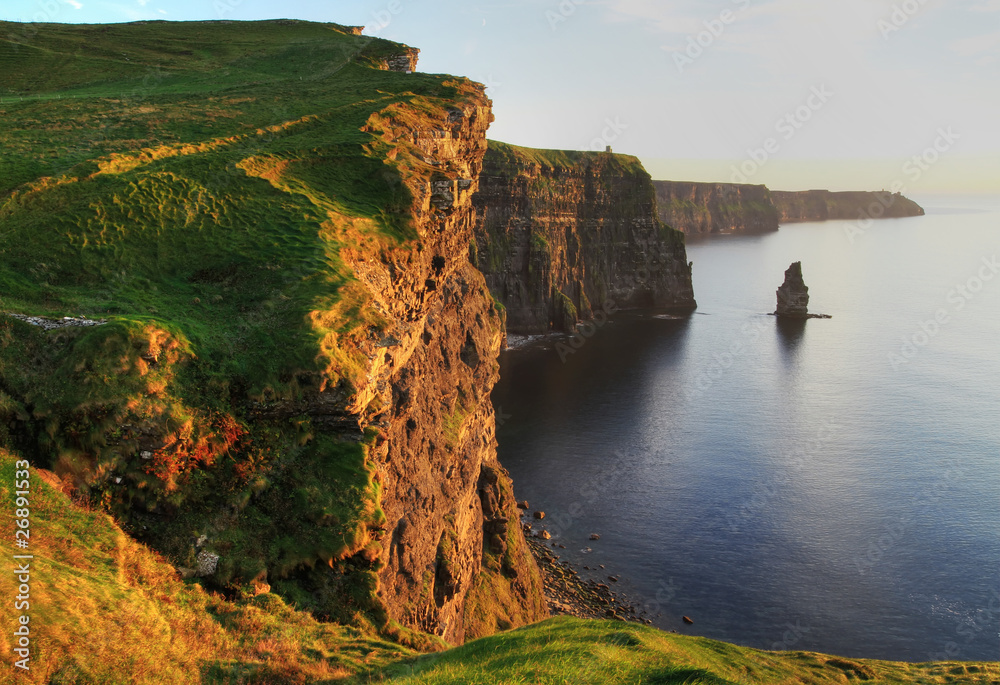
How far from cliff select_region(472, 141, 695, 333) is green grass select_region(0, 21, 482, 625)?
8979 cm

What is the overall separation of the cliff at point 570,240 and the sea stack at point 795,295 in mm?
21817

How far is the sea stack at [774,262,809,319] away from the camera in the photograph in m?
136

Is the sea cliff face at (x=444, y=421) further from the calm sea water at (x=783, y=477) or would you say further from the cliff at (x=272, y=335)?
the calm sea water at (x=783, y=477)

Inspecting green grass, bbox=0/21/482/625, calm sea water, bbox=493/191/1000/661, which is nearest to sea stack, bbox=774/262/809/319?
calm sea water, bbox=493/191/1000/661

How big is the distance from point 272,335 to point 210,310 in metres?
3.13

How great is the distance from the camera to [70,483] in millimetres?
16188

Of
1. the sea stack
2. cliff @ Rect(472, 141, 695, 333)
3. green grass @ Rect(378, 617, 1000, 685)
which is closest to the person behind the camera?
green grass @ Rect(378, 617, 1000, 685)

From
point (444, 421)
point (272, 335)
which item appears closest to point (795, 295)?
point (444, 421)

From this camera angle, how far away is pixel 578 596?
155 ft

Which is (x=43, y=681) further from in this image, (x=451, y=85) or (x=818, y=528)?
(x=818, y=528)

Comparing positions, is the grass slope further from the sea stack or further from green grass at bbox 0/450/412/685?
the sea stack

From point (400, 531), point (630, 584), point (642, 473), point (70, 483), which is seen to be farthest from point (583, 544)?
point (70, 483)

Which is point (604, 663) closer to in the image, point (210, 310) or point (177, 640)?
point (177, 640)

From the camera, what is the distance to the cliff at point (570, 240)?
5089 inches
